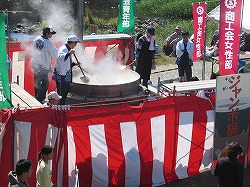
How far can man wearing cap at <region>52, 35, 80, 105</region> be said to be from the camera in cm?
908

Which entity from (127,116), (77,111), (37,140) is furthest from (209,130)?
(37,140)

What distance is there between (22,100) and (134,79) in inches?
133

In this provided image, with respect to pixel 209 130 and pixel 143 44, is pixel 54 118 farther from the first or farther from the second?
pixel 143 44

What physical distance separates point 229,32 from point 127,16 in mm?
5870

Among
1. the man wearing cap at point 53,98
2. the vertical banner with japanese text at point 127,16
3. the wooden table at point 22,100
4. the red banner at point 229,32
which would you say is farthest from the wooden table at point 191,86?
the vertical banner with japanese text at point 127,16

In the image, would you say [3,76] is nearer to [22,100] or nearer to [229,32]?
[22,100]

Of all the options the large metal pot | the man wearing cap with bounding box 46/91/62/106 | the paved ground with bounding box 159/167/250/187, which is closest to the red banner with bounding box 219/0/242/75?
the large metal pot

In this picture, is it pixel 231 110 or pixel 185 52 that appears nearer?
pixel 231 110

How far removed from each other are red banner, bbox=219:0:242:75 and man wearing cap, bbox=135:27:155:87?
3.21 metres

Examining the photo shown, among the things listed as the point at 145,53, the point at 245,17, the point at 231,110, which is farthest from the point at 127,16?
the point at 231,110

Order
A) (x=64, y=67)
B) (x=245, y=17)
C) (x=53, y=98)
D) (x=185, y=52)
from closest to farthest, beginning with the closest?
(x=53, y=98) < (x=64, y=67) < (x=185, y=52) < (x=245, y=17)

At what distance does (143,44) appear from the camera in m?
12.0

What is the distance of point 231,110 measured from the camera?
789 centimetres

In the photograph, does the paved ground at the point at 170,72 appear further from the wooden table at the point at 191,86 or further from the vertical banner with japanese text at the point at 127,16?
the wooden table at the point at 191,86
